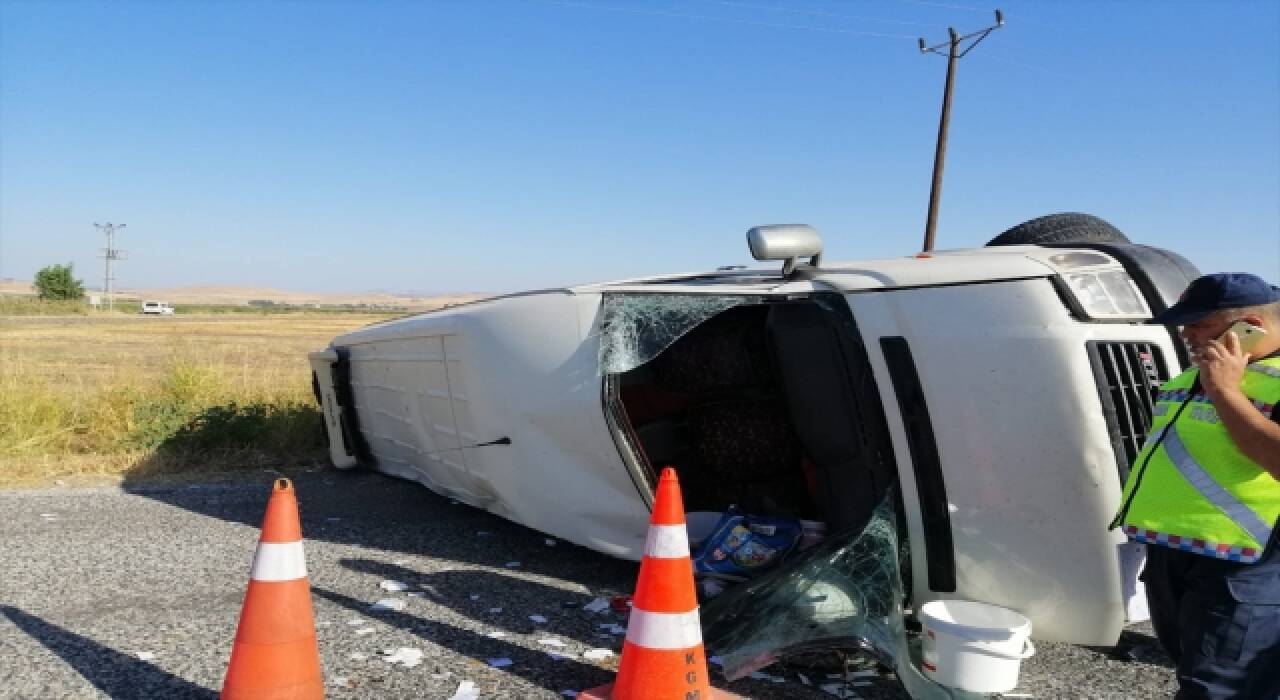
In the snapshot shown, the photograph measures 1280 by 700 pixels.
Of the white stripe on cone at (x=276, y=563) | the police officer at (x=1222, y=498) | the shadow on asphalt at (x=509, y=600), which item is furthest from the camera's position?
the shadow on asphalt at (x=509, y=600)

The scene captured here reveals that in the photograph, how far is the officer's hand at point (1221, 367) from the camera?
2.07 meters

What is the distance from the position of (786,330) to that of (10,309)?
60771 millimetres

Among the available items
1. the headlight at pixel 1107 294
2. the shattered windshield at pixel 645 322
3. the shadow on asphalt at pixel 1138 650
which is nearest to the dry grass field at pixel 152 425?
the shattered windshield at pixel 645 322

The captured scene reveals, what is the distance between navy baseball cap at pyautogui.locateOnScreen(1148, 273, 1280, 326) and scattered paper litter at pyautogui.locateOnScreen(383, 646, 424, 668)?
8.43ft

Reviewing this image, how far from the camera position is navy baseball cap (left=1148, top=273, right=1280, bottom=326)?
2.16 metres

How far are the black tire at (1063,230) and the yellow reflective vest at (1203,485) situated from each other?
225 cm

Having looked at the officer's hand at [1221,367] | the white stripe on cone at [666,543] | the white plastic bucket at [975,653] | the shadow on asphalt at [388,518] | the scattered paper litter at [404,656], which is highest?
the officer's hand at [1221,367]

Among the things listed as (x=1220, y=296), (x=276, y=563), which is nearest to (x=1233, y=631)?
(x=1220, y=296)

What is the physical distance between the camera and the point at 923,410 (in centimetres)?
319

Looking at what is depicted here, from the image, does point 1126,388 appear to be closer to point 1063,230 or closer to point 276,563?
point 1063,230

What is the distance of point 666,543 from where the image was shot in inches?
113

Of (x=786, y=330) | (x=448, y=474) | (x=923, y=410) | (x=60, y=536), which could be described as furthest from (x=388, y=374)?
(x=923, y=410)

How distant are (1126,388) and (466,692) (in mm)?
2415

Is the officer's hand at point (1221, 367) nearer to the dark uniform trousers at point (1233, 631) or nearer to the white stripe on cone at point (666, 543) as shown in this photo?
the dark uniform trousers at point (1233, 631)
